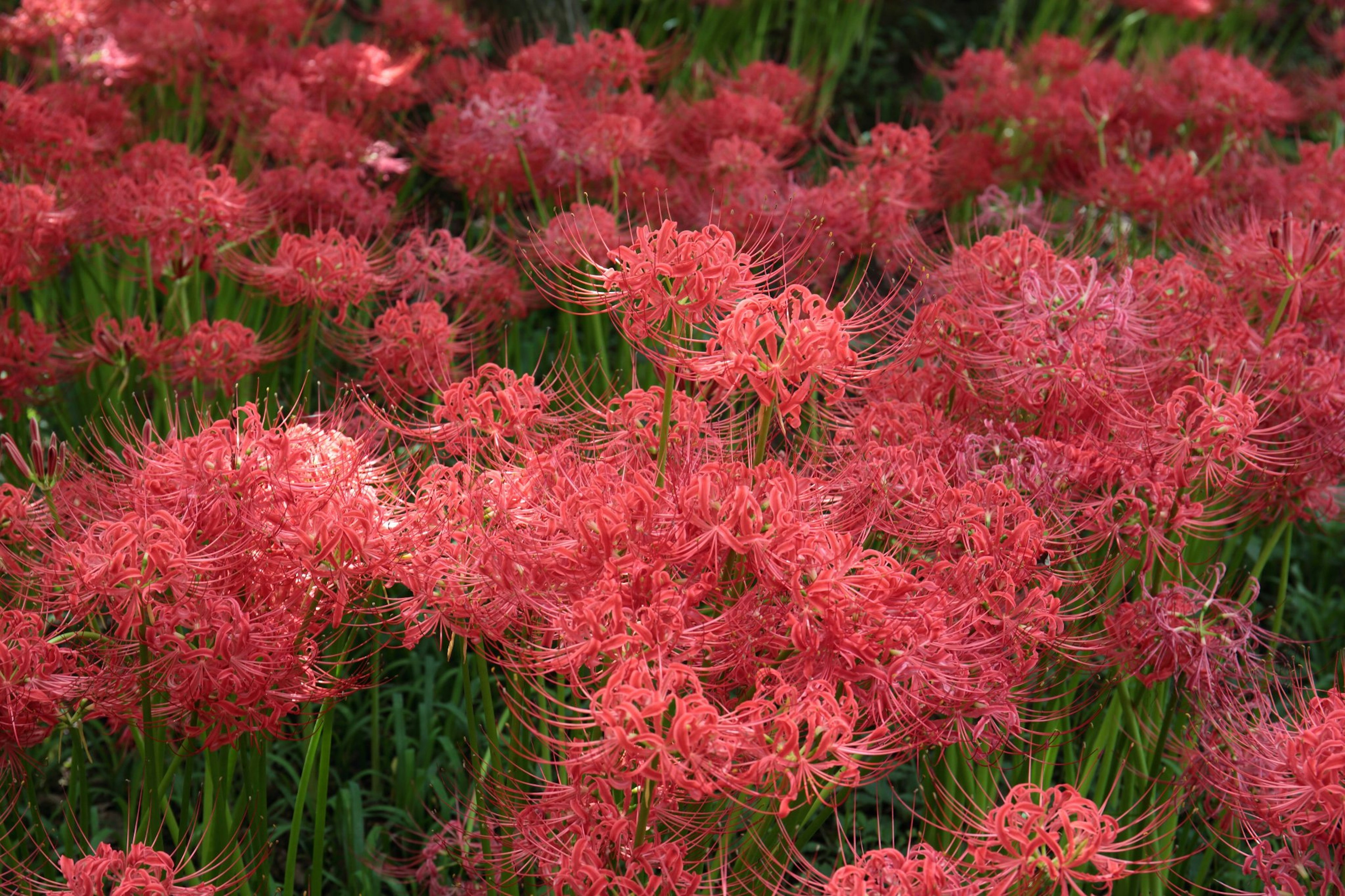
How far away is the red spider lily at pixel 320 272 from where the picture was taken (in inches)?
141

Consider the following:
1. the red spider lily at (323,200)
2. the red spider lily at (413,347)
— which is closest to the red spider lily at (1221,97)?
the red spider lily at (323,200)

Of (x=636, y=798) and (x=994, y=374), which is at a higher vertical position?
(x=994, y=374)

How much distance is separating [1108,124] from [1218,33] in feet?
13.3

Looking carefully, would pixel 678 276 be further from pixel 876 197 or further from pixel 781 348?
pixel 876 197

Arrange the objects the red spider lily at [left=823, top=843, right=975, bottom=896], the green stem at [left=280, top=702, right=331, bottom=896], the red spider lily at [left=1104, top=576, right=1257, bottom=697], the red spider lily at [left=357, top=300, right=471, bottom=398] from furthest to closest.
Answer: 1. the red spider lily at [left=357, top=300, right=471, bottom=398]
2. the red spider lily at [left=1104, top=576, right=1257, bottom=697]
3. the green stem at [left=280, top=702, right=331, bottom=896]
4. the red spider lily at [left=823, top=843, right=975, bottom=896]

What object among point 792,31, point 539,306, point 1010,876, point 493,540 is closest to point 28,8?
point 539,306

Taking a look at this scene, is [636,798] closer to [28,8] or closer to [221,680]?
[221,680]

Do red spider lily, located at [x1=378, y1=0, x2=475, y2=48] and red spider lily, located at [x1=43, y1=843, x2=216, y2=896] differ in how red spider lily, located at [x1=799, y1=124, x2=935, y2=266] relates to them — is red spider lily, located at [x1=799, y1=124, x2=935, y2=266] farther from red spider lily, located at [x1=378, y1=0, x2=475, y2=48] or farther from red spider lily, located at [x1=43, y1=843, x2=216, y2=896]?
red spider lily, located at [x1=43, y1=843, x2=216, y2=896]

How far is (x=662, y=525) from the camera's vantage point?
2045mm

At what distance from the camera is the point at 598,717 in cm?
179

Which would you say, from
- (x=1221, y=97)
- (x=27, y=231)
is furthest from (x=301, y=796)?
(x=1221, y=97)

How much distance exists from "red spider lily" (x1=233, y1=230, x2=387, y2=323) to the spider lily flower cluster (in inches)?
0.5

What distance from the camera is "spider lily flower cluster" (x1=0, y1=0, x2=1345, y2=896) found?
2.02 metres

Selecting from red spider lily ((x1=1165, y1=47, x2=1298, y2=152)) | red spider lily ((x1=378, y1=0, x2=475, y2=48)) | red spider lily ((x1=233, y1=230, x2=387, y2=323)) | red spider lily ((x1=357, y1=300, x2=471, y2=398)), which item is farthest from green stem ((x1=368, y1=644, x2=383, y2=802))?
red spider lily ((x1=1165, y1=47, x2=1298, y2=152))
